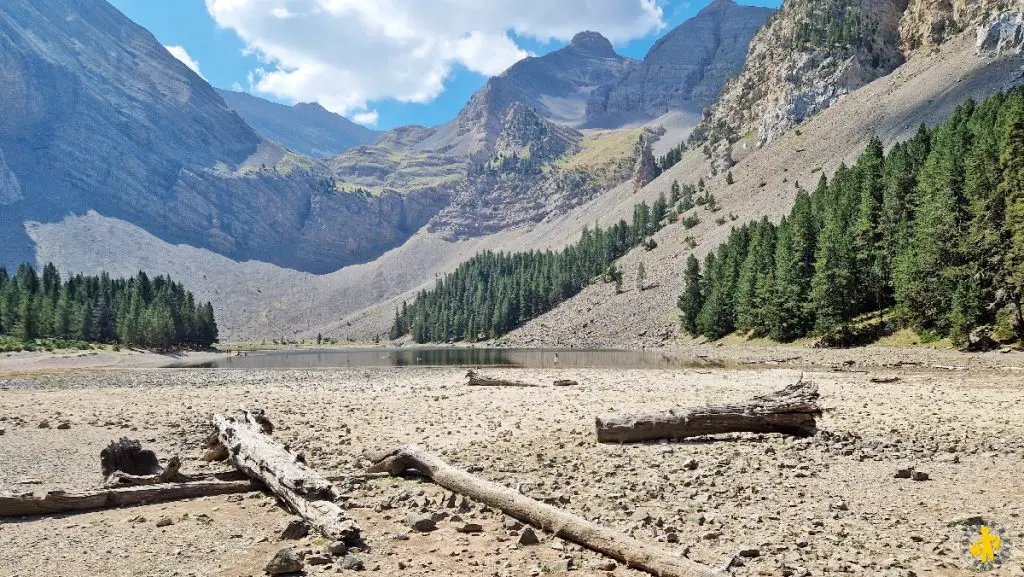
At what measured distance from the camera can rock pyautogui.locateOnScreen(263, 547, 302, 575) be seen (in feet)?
22.3

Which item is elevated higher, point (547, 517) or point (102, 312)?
point (102, 312)

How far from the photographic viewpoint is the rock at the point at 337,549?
7.40 m

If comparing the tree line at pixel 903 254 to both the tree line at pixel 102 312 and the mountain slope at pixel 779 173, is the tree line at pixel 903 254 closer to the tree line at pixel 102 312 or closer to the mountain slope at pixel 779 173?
the mountain slope at pixel 779 173

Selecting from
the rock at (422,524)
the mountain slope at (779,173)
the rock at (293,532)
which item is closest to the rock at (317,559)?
the rock at (293,532)

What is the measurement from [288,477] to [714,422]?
10.5 metres

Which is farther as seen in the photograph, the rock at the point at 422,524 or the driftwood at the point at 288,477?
the rock at the point at 422,524

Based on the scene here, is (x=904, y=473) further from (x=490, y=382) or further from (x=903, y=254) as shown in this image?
(x=903, y=254)

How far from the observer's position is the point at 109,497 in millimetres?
10305

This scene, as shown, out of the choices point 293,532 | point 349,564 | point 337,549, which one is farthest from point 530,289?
point 349,564

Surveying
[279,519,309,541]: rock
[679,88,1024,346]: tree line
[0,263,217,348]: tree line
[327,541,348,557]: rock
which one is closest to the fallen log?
[279,519,309,541]: rock

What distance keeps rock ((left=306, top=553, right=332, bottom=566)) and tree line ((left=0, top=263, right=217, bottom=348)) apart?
115577mm

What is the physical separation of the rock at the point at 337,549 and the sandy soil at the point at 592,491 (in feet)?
1.04

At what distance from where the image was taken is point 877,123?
122m

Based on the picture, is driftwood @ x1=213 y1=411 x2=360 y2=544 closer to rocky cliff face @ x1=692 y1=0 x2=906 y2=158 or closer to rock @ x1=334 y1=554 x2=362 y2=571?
rock @ x1=334 y1=554 x2=362 y2=571
